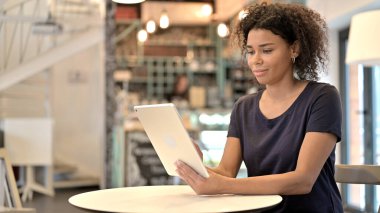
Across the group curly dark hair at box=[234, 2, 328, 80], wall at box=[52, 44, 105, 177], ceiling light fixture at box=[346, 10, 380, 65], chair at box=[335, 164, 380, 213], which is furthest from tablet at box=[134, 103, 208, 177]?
wall at box=[52, 44, 105, 177]

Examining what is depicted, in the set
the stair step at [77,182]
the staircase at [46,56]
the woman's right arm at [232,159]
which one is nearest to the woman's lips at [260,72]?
the woman's right arm at [232,159]

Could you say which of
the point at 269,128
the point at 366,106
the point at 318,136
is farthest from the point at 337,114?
the point at 366,106

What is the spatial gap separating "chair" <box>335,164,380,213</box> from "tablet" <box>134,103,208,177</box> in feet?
3.04

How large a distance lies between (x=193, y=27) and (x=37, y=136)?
5.59 m

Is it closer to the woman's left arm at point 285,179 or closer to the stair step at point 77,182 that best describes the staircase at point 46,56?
the stair step at point 77,182

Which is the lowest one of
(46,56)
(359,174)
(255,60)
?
(359,174)

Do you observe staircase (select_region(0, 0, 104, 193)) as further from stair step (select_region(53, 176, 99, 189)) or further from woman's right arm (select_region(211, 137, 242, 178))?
woman's right arm (select_region(211, 137, 242, 178))

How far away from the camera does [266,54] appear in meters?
1.98

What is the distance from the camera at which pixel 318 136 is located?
1849 mm

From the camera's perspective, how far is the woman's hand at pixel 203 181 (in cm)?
173

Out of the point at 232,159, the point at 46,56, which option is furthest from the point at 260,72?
the point at 46,56

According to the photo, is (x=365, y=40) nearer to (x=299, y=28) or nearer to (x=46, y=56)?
(x=299, y=28)

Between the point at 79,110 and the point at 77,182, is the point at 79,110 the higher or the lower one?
the higher one

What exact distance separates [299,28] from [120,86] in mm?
9786
